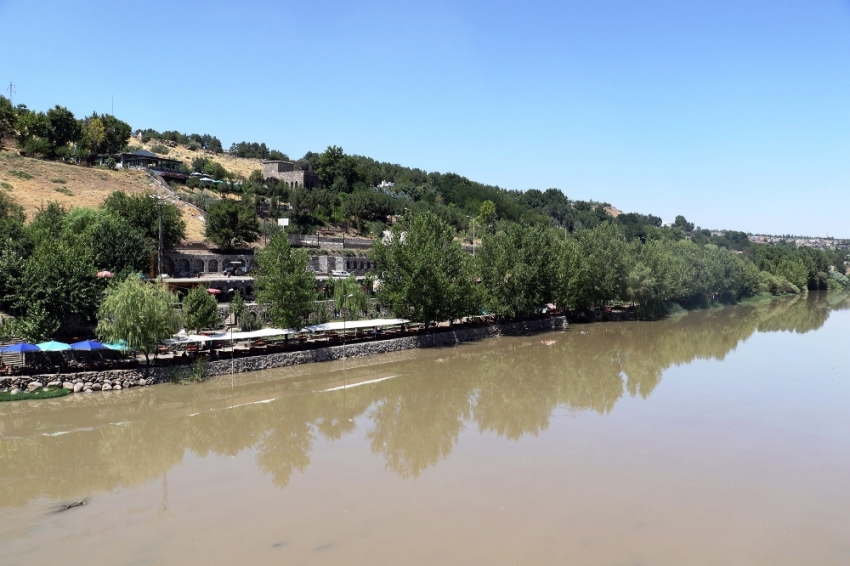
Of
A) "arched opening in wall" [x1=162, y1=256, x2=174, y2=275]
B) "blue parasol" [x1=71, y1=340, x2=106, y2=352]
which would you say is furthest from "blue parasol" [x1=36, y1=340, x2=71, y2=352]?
"arched opening in wall" [x1=162, y1=256, x2=174, y2=275]

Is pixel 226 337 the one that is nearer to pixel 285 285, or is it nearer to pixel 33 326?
pixel 285 285

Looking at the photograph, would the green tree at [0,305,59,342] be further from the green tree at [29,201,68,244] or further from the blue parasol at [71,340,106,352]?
the green tree at [29,201,68,244]

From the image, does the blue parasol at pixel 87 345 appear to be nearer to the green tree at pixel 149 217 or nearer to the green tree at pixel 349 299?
the green tree at pixel 349 299

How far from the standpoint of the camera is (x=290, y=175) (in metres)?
85.1

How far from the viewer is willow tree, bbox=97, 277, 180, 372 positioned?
83.0 ft

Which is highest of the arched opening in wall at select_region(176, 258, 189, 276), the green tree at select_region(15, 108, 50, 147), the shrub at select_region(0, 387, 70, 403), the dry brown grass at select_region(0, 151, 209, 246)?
the green tree at select_region(15, 108, 50, 147)

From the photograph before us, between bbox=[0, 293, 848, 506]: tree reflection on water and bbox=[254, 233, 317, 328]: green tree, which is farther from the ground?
bbox=[254, 233, 317, 328]: green tree

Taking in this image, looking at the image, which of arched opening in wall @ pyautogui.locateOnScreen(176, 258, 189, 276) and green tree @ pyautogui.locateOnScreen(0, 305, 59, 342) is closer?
green tree @ pyautogui.locateOnScreen(0, 305, 59, 342)

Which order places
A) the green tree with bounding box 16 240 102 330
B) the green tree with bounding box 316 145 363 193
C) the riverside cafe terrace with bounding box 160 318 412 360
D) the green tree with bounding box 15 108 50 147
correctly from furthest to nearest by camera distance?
1. the green tree with bounding box 316 145 363 193
2. the green tree with bounding box 15 108 50 147
3. the riverside cafe terrace with bounding box 160 318 412 360
4. the green tree with bounding box 16 240 102 330

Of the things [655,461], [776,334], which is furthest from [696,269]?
[655,461]

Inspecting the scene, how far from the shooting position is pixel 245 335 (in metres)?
29.3

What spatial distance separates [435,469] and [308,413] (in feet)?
24.9

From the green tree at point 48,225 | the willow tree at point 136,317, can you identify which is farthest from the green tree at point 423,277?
the green tree at point 48,225

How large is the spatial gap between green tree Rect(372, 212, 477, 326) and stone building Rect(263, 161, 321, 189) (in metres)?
47.5
